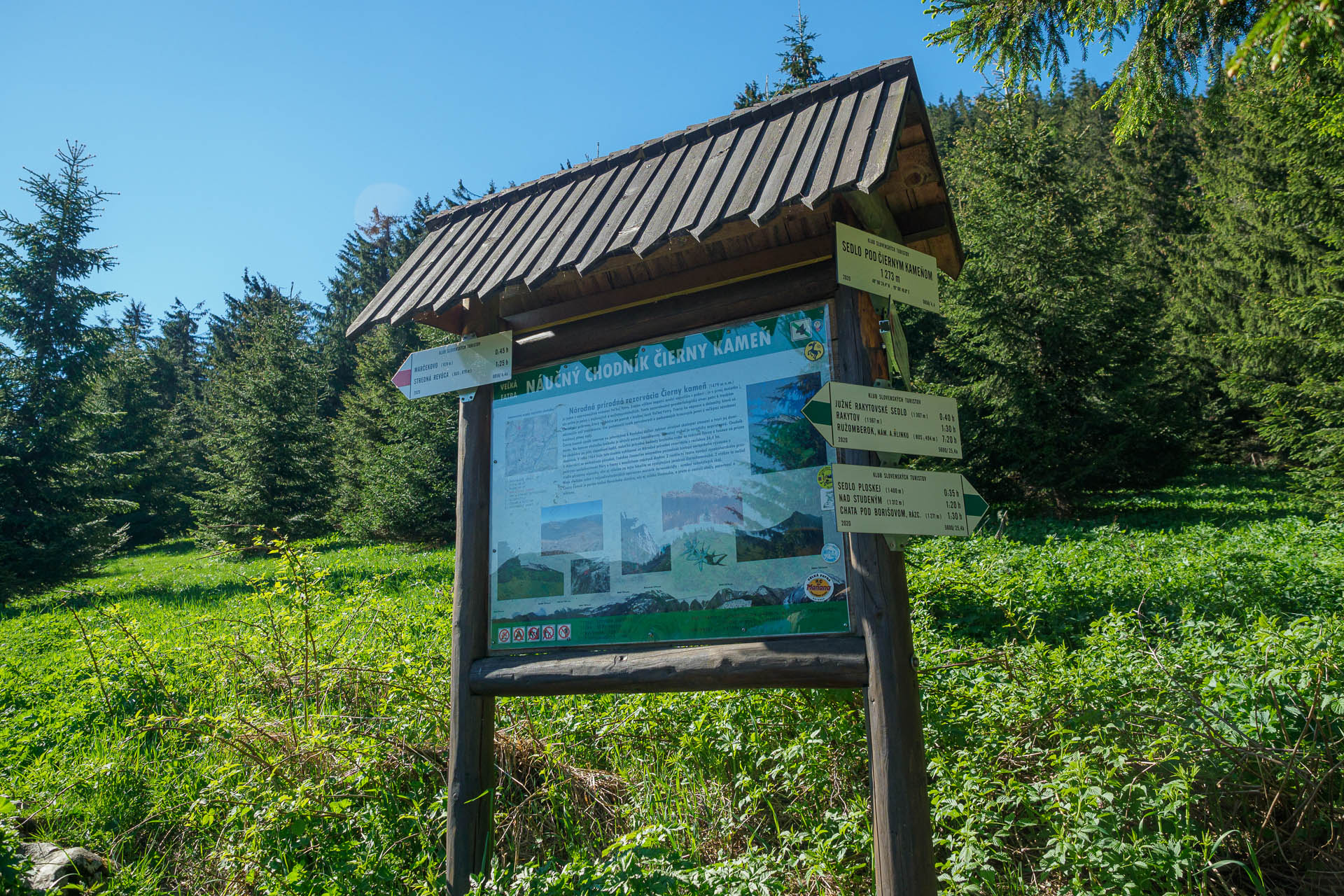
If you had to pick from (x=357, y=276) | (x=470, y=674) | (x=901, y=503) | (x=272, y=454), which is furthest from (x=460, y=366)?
(x=357, y=276)

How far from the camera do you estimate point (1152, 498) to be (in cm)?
1633

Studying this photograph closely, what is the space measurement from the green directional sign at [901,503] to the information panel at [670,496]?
0.21 meters

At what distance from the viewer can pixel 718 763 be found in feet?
12.9

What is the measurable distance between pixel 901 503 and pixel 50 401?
2082 cm

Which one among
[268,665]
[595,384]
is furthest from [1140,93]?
[268,665]

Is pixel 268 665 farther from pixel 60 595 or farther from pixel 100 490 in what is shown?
pixel 100 490

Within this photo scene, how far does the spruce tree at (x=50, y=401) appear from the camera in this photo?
51.3 ft

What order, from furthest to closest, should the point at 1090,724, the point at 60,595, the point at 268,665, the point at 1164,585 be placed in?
the point at 60,595
the point at 1164,585
the point at 268,665
the point at 1090,724

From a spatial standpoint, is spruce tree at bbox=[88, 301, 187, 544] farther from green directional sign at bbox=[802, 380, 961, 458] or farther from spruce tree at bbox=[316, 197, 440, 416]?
→ green directional sign at bbox=[802, 380, 961, 458]

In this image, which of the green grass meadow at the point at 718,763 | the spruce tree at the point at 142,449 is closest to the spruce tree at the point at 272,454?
the spruce tree at the point at 142,449

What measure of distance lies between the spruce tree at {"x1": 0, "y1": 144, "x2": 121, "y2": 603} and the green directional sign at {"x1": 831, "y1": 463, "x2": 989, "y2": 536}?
58.9ft

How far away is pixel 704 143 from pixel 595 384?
131cm

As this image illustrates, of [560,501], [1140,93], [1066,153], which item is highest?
[1066,153]

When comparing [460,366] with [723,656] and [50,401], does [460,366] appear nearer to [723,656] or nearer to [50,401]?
[723,656]
